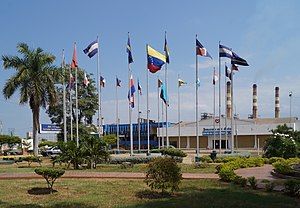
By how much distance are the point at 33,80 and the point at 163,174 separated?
24.7m

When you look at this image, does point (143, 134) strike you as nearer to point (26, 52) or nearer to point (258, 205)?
point (26, 52)

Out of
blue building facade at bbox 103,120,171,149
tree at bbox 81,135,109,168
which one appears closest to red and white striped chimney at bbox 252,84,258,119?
blue building facade at bbox 103,120,171,149

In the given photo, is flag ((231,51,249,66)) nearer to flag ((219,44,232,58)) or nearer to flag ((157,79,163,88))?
flag ((219,44,232,58))

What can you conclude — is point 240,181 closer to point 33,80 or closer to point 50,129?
point 33,80

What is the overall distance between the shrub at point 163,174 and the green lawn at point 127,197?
15.3 inches

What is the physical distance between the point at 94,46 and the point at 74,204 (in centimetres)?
2219

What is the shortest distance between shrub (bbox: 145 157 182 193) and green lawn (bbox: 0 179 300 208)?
388 mm

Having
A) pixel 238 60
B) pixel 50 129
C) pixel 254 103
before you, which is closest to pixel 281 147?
pixel 238 60

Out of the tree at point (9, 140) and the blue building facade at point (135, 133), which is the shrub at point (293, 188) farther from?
the blue building facade at point (135, 133)

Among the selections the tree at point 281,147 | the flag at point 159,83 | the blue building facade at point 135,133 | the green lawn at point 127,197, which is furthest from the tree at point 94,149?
the blue building facade at point 135,133

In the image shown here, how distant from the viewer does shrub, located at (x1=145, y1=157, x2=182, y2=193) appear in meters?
12.9

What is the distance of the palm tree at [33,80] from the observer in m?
35.3

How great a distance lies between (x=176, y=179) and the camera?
13.0 meters

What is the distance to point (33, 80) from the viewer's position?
116 ft
